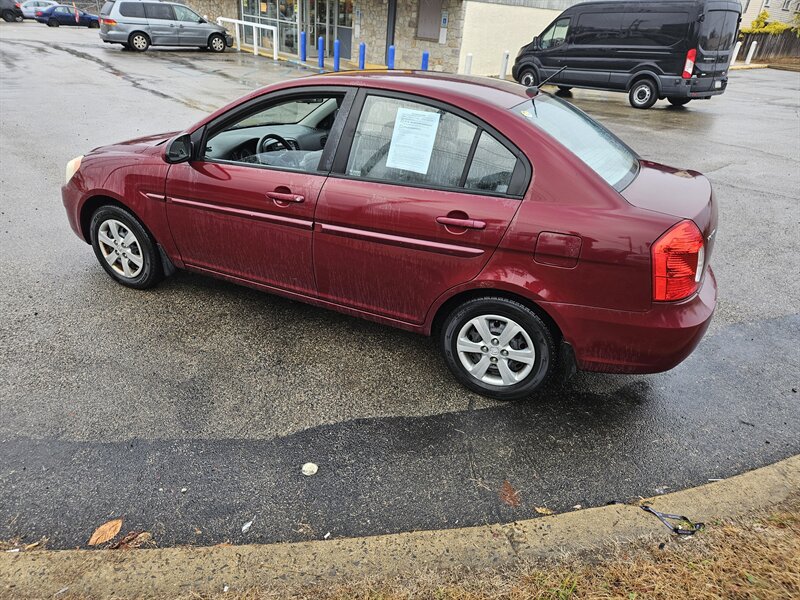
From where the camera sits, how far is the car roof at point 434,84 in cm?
326

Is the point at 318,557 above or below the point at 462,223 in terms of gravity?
below

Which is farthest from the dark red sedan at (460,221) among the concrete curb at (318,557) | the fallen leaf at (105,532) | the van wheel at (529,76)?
the van wheel at (529,76)

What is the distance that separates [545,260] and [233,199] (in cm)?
200

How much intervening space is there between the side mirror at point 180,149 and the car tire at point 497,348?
6.74 feet

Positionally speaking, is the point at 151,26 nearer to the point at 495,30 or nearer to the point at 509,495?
the point at 495,30

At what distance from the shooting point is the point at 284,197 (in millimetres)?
3504

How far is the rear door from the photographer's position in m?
21.4

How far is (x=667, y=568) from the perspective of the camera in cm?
224

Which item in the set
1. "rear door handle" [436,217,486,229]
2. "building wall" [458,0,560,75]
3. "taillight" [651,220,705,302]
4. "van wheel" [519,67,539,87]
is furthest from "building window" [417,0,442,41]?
"taillight" [651,220,705,302]

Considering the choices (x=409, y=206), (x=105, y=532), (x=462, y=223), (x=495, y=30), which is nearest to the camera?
(x=105, y=532)

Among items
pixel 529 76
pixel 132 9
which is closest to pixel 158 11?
pixel 132 9

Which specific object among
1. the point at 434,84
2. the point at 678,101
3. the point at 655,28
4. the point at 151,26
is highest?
the point at 655,28

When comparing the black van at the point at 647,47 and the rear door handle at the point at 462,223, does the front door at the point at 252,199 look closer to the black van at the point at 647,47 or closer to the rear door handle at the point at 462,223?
the rear door handle at the point at 462,223

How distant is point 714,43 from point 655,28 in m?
1.39
